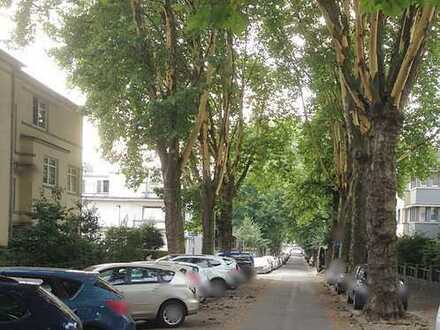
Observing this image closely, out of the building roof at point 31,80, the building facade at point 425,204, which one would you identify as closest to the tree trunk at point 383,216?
the building roof at point 31,80

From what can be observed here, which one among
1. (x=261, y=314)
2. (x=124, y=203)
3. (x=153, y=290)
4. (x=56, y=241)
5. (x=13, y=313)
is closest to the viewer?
(x=13, y=313)

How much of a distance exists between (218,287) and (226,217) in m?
18.7

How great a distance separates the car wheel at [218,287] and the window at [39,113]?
522 inches

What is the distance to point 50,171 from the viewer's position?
3650 cm

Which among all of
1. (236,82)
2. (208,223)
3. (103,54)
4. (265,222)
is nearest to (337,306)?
(103,54)

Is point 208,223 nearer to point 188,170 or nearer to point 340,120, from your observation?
point 188,170

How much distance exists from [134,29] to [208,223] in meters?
14.6

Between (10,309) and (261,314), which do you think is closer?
(10,309)

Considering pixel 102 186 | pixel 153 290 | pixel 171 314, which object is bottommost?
pixel 171 314

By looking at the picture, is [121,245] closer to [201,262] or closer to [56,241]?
[201,262]

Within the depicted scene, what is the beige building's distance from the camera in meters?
29.7

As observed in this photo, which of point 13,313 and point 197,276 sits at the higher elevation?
point 13,313

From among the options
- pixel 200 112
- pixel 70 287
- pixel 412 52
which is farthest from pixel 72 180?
pixel 70 287

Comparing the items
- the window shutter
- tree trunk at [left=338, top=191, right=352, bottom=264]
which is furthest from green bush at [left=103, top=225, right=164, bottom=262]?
tree trunk at [left=338, top=191, right=352, bottom=264]
